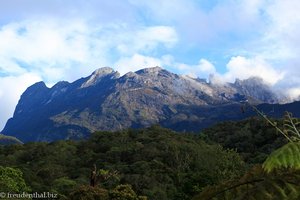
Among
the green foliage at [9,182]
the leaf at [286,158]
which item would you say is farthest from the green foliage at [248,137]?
the leaf at [286,158]

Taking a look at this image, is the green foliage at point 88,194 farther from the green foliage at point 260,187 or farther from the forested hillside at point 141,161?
the green foliage at point 260,187

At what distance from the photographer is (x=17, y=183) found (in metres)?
37.6

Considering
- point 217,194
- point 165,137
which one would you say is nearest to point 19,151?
point 165,137

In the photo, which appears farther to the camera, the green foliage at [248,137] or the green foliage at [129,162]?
the green foliage at [248,137]

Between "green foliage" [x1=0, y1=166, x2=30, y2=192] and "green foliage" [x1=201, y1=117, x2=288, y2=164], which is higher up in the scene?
"green foliage" [x1=201, y1=117, x2=288, y2=164]

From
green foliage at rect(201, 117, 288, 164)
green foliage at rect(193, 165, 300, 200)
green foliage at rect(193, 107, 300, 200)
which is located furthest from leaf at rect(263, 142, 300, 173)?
green foliage at rect(201, 117, 288, 164)

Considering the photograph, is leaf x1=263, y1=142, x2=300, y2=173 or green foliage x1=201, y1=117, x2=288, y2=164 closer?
leaf x1=263, y1=142, x2=300, y2=173

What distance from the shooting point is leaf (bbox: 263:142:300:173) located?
14.8 ft

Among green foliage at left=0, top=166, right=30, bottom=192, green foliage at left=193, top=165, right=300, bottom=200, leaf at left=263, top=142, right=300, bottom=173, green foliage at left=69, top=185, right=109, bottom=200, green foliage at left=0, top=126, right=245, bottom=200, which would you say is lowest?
green foliage at left=193, top=165, right=300, bottom=200

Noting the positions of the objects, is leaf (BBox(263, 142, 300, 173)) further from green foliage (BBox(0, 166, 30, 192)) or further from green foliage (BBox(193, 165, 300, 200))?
green foliage (BBox(0, 166, 30, 192))

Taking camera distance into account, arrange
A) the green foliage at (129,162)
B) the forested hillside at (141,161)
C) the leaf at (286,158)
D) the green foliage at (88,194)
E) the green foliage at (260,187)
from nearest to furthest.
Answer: the green foliage at (260,187), the leaf at (286,158), the green foliage at (88,194), the forested hillside at (141,161), the green foliage at (129,162)

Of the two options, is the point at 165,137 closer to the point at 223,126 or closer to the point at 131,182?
the point at 223,126

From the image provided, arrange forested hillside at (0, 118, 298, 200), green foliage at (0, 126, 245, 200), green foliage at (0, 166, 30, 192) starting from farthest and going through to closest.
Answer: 1. green foliage at (0, 126, 245, 200)
2. forested hillside at (0, 118, 298, 200)
3. green foliage at (0, 166, 30, 192)

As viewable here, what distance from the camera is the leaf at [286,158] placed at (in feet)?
14.8
